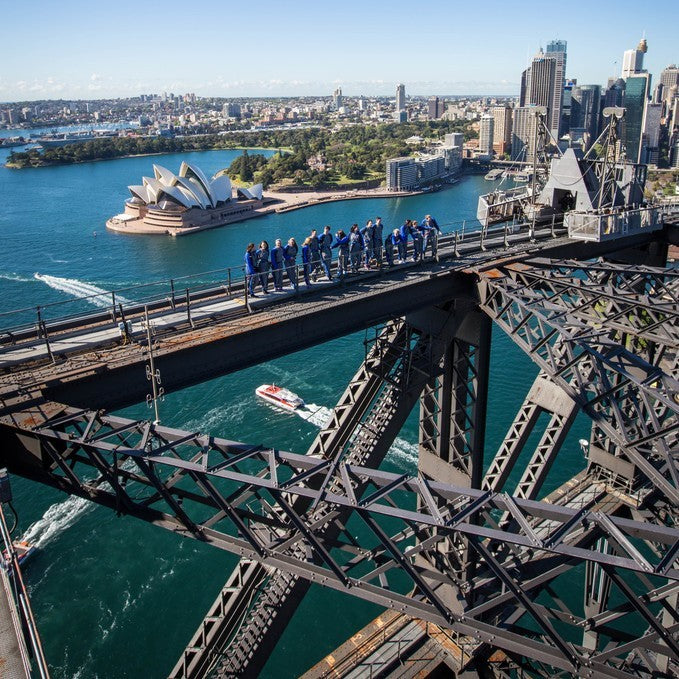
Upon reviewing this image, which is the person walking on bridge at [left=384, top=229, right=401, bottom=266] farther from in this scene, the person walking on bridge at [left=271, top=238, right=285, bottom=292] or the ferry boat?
the ferry boat

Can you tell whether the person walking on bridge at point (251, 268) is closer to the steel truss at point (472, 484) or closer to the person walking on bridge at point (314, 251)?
the person walking on bridge at point (314, 251)

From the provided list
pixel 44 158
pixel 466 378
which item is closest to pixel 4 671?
pixel 466 378

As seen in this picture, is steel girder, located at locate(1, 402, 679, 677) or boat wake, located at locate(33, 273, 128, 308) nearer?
steel girder, located at locate(1, 402, 679, 677)

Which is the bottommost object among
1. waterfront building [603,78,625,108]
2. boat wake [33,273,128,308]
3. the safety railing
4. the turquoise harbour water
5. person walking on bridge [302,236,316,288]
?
the turquoise harbour water

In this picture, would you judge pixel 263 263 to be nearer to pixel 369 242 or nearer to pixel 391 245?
pixel 369 242

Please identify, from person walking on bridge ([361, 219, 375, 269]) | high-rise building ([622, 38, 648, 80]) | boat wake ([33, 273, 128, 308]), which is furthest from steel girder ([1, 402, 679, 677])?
high-rise building ([622, 38, 648, 80])

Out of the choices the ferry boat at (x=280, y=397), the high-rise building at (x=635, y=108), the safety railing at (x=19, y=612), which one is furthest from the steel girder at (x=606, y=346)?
the high-rise building at (x=635, y=108)

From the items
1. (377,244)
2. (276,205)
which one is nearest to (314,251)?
(377,244)
